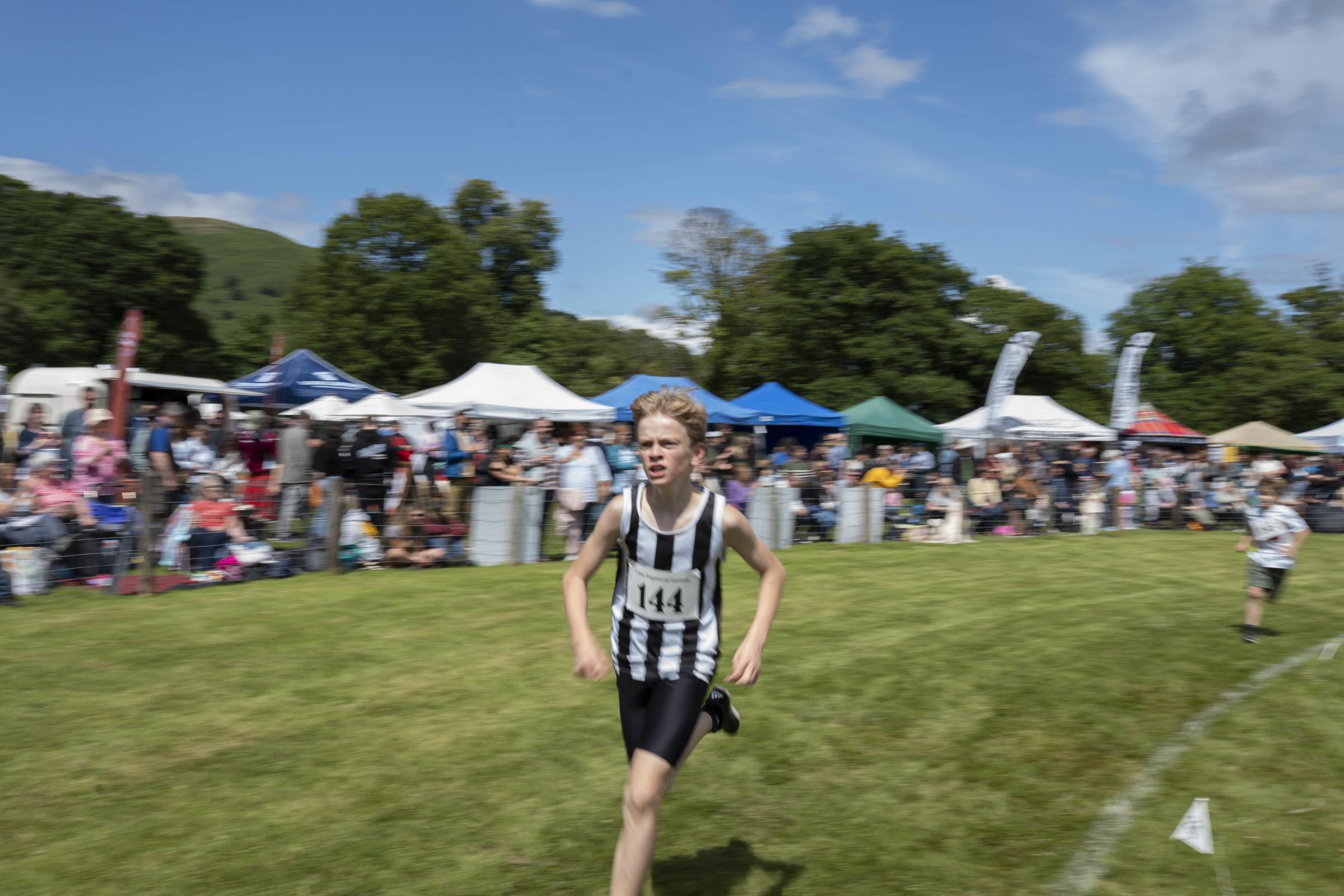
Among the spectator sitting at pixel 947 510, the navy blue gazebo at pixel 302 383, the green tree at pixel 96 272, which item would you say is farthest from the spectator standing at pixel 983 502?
the green tree at pixel 96 272

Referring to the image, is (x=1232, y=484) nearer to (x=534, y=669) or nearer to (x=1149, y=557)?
(x=1149, y=557)

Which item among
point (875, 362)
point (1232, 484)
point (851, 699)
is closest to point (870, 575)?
point (851, 699)

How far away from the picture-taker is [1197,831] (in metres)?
4.59

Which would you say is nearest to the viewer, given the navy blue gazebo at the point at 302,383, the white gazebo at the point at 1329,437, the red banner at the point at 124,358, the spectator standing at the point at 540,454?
the red banner at the point at 124,358

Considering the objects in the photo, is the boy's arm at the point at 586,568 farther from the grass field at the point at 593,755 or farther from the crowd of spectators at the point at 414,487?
the crowd of spectators at the point at 414,487

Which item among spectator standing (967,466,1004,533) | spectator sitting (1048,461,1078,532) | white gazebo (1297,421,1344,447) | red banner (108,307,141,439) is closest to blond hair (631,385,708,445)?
red banner (108,307,141,439)

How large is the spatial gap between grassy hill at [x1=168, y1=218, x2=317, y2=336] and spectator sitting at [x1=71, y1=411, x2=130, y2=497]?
4627 inches

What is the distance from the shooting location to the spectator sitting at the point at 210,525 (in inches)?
448

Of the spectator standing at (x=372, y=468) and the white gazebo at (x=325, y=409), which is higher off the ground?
the white gazebo at (x=325, y=409)

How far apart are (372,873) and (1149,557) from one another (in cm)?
1477

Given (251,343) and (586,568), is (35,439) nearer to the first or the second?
(586,568)

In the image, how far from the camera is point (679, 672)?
3.69 metres

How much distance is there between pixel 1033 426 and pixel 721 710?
29.8 meters

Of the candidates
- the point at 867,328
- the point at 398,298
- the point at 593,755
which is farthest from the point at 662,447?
the point at 398,298
